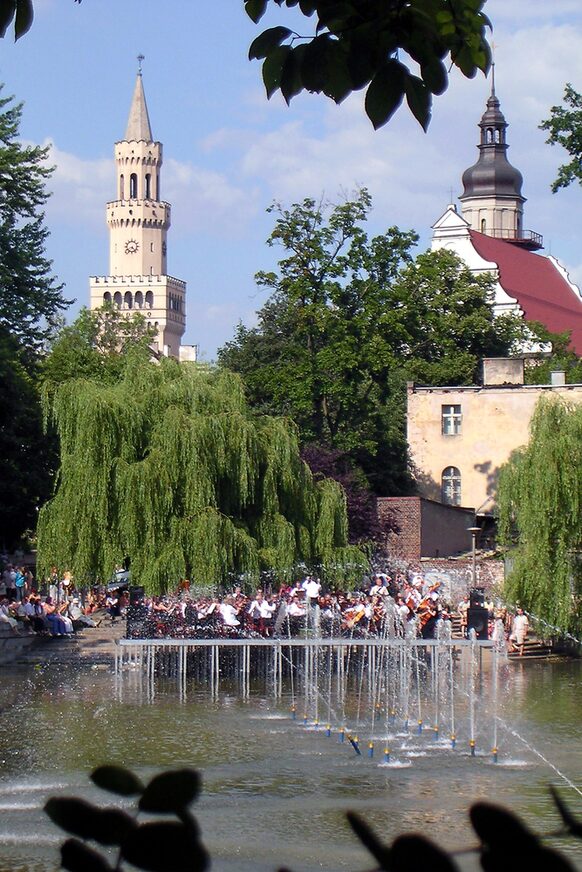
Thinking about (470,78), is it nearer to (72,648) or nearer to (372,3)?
(372,3)

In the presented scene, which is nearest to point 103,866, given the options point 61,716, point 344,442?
point 61,716

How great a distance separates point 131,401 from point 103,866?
1319 inches

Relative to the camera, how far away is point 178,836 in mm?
2598

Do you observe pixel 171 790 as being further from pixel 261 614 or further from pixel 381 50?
pixel 261 614

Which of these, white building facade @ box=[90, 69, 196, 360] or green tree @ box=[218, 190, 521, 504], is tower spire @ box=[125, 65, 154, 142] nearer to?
white building facade @ box=[90, 69, 196, 360]

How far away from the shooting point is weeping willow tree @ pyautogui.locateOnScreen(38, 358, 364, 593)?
3391 cm

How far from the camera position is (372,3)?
4.36 m

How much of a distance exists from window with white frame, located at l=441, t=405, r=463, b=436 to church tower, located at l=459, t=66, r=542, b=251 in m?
63.4

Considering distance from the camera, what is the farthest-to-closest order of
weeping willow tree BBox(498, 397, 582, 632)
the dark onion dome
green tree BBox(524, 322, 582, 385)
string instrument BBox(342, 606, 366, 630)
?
the dark onion dome < green tree BBox(524, 322, 582, 385) < weeping willow tree BBox(498, 397, 582, 632) < string instrument BBox(342, 606, 366, 630)

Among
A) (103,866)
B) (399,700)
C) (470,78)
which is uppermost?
(470,78)

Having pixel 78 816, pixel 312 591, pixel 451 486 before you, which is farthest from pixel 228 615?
pixel 451 486

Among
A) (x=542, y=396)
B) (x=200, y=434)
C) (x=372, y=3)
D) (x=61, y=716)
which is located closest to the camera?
(x=372, y=3)

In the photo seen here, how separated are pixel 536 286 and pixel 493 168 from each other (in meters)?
20.6

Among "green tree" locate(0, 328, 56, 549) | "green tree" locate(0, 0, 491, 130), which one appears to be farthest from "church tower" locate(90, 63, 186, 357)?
"green tree" locate(0, 0, 491, 130)
